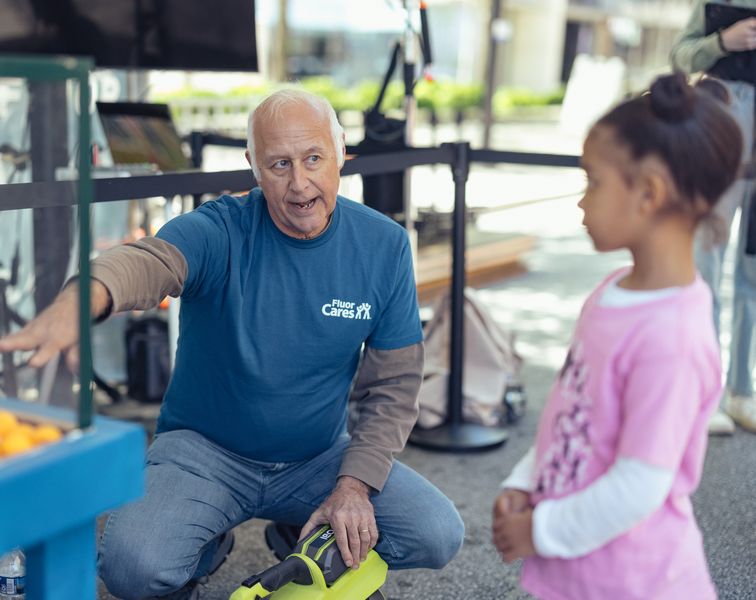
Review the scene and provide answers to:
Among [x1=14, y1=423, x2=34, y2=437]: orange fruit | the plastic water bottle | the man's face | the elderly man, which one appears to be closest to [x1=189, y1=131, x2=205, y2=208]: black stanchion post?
the elderly man

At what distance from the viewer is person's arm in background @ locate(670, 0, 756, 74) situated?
3.58 meters

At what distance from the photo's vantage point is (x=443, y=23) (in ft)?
93.0

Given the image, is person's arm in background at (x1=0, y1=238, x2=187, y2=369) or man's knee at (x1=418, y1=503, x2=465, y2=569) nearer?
person's arm in background at (x1=0, y1=238, x2=187, y2=369)

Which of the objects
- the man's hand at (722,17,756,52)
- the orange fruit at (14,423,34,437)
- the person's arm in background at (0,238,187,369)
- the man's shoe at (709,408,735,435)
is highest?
the man's hand at (722,17,756,52)

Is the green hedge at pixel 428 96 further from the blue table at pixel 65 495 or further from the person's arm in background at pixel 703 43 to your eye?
the blue table at pixel 65 495

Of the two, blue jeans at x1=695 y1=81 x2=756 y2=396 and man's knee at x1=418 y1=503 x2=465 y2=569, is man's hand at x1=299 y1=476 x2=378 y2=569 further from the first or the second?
blue jeans at x1=695 y1=81 x2=756 y2=396

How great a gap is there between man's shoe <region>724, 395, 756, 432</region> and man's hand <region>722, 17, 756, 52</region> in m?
1.36

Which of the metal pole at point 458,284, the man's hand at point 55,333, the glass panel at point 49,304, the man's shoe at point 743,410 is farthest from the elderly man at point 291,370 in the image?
the man's shoe at point 743,410

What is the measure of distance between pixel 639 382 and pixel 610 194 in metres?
0.25

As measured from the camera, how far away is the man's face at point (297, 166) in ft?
6.93

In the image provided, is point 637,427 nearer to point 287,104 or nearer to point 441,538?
point 441,538

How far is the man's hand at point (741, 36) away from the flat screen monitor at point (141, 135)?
2063 millimetres

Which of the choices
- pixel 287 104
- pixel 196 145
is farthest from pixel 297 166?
pixel 196 145

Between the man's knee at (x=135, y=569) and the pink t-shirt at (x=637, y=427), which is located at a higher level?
the pink t-shirt at (x=637, y=427)
